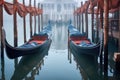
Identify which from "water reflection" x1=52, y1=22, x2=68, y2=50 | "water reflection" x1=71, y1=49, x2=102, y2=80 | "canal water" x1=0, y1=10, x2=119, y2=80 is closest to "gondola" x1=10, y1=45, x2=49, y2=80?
"canal water" x1=0, y1=10, x2=119, y2=80

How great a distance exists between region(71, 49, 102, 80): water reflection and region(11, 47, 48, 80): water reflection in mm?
2424

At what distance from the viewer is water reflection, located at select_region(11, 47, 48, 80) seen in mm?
13820

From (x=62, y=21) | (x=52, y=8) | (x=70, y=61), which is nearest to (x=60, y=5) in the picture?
(x=52, y=8)

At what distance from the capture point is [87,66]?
16.0 metres

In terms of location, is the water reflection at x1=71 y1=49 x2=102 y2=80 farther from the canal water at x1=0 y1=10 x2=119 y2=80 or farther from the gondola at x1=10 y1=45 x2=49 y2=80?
the gondola at x1=10 y1=45 x2=49 y2=80

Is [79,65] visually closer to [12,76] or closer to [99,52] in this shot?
[99,52]

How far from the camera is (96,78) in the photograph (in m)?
13.4

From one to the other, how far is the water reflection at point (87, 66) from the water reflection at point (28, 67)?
2.42m

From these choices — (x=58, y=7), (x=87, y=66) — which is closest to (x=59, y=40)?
(x=87, y=66)

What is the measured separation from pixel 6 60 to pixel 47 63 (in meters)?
2.69

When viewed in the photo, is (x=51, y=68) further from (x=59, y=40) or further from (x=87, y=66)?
(x=59, y=40)

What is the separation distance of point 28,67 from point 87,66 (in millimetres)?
3426

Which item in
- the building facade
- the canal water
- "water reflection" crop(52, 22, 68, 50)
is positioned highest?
the building facade

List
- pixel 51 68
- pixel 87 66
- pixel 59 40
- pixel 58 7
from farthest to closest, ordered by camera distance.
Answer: pixel 58 7
pixel 59 40
pixel 87 66
pixel 51 68
